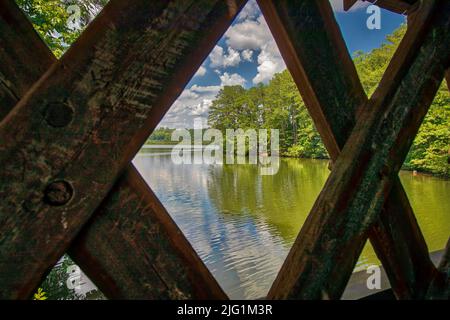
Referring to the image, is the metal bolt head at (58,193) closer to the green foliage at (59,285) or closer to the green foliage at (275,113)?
the green foliage at (59,285)

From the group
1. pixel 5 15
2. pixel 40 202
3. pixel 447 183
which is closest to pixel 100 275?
pixel 40 202

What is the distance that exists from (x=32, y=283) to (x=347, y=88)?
830 millimetres

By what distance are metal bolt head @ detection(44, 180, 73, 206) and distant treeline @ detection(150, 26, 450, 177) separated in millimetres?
1481

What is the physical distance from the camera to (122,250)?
0.50 metres

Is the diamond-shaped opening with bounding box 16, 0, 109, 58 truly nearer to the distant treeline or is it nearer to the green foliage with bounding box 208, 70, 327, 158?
the distant treeline

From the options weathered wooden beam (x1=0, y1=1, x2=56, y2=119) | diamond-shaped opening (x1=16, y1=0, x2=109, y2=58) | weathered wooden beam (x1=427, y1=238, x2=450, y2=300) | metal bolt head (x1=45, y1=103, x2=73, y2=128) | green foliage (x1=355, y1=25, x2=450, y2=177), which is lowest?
weathered wooden beam (x1=427, y1=238, x2=450, y2=300)

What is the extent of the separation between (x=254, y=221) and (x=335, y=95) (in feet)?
32.9

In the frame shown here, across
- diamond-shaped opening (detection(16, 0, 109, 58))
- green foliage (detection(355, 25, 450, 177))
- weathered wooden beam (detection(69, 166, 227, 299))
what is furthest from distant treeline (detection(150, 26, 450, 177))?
diamond-shaped opening (detection(16, 0, 109, 58))

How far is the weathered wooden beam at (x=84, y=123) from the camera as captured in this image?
0.43 meters

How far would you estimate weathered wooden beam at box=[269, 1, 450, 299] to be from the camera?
643 mm

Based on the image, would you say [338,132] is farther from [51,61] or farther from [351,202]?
[51,61]

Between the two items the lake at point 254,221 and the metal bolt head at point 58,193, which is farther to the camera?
the lake at point 254,221

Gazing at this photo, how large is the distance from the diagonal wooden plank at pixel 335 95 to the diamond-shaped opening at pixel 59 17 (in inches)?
138

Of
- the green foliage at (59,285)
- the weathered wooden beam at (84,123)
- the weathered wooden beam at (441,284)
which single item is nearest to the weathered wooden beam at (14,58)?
the weathered wooden beam at (84,123)
